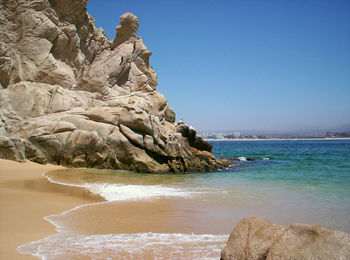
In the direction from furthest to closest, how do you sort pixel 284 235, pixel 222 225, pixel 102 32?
pixel 102 32, pixel 222 225, pixel 284 235

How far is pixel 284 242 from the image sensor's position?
3639 mm

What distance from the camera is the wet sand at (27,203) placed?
5195 millimetres

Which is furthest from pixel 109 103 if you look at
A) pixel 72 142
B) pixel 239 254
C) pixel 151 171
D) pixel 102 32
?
pixel 239 254

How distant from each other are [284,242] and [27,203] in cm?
633

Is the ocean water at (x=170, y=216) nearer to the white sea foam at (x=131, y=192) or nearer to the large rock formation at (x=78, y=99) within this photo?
the white sea foam at (x=131, y=192)

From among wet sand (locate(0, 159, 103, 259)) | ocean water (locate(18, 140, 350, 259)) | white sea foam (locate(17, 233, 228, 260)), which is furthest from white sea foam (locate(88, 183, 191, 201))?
white sea foam (locate(17, 233, 228, 260))

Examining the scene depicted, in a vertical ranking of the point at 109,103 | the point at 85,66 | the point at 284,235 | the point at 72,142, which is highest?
the point at 85,66

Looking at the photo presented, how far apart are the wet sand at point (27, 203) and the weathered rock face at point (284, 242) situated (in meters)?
2.90

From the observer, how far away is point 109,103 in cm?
2080

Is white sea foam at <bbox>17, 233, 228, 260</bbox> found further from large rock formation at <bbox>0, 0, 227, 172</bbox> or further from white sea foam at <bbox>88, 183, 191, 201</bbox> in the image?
large rock formation at <bbox>0, 0, 227, 172</bbox>

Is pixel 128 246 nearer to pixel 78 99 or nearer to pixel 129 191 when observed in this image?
pixel 129 191

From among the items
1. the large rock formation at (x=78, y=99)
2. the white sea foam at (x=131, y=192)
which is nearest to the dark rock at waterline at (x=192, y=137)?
the large rock formation at (x=78, y=99)

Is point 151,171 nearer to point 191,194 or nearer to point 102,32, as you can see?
point 191,194

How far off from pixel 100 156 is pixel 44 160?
9.29 feet
